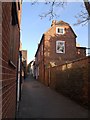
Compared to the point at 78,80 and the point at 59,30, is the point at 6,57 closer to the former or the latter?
the point at 78,80

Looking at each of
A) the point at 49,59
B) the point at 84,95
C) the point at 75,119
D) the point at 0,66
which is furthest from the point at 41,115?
the point at 49,59

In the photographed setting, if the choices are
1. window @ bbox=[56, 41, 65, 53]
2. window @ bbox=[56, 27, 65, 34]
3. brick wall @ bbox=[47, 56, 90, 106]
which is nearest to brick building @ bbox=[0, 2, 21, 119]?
brick wall @ bbox=[47, 56, 90, 106]

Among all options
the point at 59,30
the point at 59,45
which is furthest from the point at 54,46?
the point at 59,30

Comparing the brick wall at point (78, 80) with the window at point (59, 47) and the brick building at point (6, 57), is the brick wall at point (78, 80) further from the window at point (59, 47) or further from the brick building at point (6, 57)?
the window at point (59, 47)

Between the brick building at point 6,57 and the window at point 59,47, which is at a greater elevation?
the window at point 59,47

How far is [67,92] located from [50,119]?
27.2ft

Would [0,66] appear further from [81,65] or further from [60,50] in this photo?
[60,50]

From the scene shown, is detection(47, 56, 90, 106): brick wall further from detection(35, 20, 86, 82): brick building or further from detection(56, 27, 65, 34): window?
detection(56, 27, 65, 34): window

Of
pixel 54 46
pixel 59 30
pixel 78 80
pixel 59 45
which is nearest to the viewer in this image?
pixel 78 80

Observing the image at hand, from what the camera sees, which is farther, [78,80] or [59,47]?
[59,47]

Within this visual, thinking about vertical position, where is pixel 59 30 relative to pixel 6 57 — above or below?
above

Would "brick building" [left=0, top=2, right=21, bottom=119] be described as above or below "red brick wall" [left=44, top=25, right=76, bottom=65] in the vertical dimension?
below

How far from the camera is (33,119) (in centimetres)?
861

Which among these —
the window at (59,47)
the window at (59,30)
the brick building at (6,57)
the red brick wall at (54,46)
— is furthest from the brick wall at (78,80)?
the window at (59,30)
